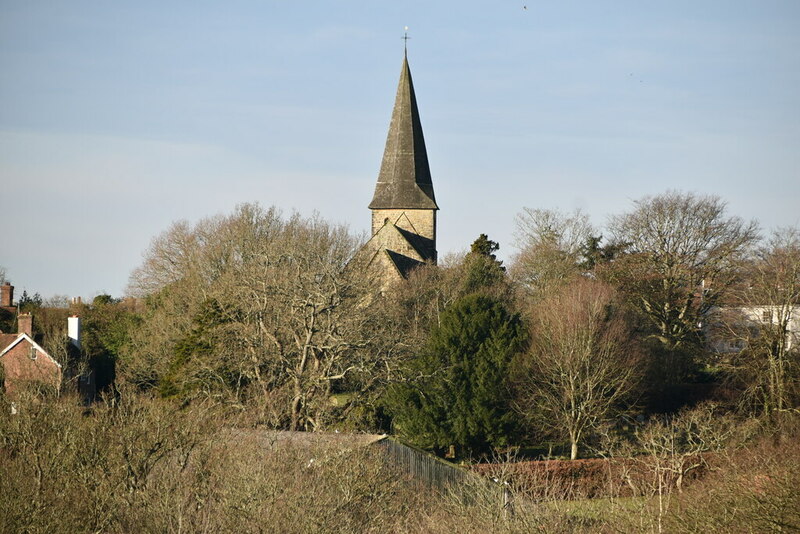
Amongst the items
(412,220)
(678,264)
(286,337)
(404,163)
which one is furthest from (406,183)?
(286,337)

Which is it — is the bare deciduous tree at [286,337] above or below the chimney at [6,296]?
below

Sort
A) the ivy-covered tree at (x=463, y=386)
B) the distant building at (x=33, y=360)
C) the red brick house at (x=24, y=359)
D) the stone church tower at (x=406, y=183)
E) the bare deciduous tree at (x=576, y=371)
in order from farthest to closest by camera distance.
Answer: the stone church tower at (x=406, y=183) → the red brick house at (x=24, y=359) → the distant building at (x=33, y=360) → the bare deciduous tree at (x=576, y=371) → the ivy-covered tree at (x=463, y=386)

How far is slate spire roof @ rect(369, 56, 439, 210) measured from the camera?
65.6 metres

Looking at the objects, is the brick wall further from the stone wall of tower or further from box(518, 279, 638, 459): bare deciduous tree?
the stone wall of tower

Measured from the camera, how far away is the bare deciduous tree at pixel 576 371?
122ft

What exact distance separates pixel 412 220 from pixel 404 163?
370 cm

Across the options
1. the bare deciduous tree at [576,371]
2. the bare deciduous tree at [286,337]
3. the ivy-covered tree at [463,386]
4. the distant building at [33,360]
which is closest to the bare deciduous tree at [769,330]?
the bare deciduous tree at [576,371]

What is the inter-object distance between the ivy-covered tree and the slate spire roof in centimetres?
2785

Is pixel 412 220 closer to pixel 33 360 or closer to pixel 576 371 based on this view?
pixel 576 371

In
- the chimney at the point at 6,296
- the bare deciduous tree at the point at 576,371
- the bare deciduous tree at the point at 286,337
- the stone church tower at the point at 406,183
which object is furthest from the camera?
the stone church tower at the point at 406,183

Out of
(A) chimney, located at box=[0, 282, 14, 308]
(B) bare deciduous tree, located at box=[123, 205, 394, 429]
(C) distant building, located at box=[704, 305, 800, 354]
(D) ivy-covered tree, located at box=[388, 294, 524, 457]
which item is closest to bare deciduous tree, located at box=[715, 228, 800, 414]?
(C) distant building, located at box=[704, 305, 800, 354]

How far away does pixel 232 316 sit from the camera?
34000 mm

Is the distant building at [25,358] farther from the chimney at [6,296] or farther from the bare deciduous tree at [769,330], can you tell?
the bare deciduous tree at [769,330]

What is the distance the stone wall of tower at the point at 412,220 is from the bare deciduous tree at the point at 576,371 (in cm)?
2439
